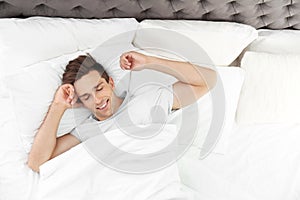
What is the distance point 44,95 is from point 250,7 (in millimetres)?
1088

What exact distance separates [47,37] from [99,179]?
1.78 feet

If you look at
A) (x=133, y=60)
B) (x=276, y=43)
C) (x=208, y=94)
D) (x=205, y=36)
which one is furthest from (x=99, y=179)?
(x=276, y=43)

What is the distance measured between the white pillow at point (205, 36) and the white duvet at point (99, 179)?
1.59ft

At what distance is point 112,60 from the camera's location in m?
1.78

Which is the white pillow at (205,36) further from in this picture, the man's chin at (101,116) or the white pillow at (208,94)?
the man's chin at (101,116)

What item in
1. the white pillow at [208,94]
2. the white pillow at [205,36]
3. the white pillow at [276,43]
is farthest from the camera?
the white pillow at [276,43]

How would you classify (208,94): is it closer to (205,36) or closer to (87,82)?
(205,36)

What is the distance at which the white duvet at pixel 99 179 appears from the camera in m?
1.63

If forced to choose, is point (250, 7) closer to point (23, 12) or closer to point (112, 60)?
point (112, 60)

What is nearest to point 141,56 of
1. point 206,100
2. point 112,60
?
point 112,60

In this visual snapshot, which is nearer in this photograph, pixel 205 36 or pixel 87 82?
pixel 87 82

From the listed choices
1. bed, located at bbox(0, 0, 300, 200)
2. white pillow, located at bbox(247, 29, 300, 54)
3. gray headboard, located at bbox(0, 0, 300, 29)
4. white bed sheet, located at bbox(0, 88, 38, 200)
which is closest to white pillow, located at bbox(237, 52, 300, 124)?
bed, located at bbox(0, 0, 300, 200)

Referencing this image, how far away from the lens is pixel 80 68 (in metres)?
1.70

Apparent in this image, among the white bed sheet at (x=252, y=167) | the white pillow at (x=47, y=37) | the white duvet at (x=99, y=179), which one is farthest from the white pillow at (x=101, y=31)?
the white bed sheet at (x=252, y=167)
